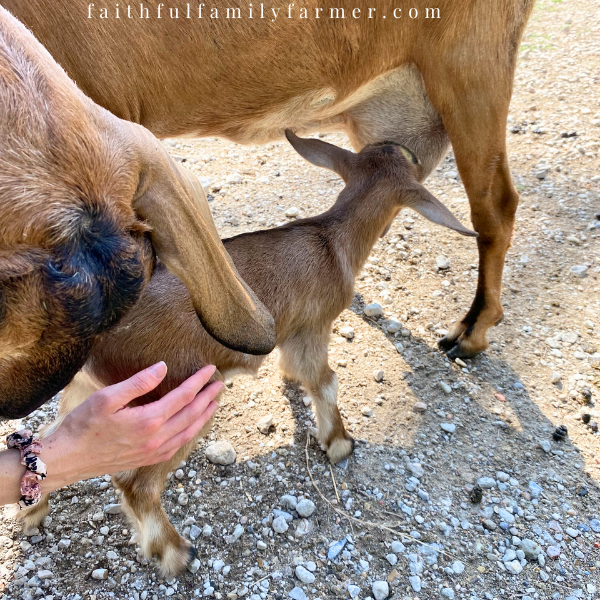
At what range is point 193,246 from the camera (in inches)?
65.7

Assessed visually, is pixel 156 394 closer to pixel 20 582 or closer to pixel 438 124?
pixel 20 582

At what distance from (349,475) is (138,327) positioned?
4.27 ft

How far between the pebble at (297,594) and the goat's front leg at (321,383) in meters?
0.65

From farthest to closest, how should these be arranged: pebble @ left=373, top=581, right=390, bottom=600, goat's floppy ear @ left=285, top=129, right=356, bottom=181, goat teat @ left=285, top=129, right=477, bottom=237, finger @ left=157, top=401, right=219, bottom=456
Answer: goat's floppy ear @ left=285, top=129, right=356, bottom=181 → goat teat @ left=285, top=129, right=477, bottom=237 → pebble @ left=373, top=581, right=390, bottom=600 → finger @ left=157, top=401, right=219, bottom=456

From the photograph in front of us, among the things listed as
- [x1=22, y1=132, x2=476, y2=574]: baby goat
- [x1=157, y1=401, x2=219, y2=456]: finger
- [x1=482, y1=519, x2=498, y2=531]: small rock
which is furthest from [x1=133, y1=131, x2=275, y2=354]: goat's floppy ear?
[x1=482, y1=519, x2=498, y2=531]: small rock

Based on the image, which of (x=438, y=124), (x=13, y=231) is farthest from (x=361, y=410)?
(x=13, y=231)

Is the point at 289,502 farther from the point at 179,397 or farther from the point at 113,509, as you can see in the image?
the point at 179,397

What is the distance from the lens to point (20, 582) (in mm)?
2461

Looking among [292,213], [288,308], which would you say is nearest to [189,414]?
[288,308]

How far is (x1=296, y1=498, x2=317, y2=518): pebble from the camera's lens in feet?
9.01

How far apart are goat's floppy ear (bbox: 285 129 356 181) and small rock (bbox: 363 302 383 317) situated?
32.2 inches

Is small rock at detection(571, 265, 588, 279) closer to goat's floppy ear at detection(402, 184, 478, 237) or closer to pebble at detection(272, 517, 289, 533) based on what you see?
goat's floppy ear at detection(402, 184, 478, 237)

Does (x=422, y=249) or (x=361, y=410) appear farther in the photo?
(x=422, y=249)

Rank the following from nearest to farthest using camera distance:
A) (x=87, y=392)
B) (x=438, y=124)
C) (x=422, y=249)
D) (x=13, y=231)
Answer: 1. (x=13, y=231)
2. (x=87, y=392)
3. (x=438, y=124)
4. (x=422, y=249)
